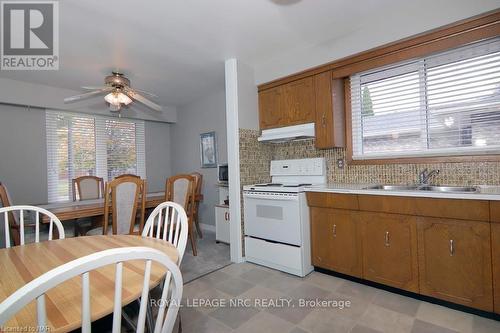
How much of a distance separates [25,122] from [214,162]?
2694 millimetres

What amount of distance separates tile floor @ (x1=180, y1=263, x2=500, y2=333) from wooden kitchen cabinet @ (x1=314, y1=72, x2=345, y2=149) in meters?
1.40

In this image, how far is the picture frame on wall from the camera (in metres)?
4.29

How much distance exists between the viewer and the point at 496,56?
201 cm

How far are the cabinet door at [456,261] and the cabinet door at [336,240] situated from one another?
19.5 inches

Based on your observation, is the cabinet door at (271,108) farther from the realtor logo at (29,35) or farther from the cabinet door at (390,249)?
the realtor logo at (29,35)

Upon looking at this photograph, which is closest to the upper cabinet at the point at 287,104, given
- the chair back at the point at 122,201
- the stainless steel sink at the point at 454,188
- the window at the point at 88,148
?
the stainless steel sink at the point at 454,188

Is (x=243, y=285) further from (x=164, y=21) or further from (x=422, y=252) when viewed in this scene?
(x=164, y=21)

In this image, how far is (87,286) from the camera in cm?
64

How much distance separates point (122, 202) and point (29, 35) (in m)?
1.75

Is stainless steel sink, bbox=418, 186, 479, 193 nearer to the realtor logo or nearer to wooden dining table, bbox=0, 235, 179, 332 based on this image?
wooden dining table, bbox=0, 235, 179, 332

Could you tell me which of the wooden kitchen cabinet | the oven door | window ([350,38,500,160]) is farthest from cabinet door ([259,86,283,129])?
the oven door

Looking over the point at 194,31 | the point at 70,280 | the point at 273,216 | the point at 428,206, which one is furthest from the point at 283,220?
the point at 194,31

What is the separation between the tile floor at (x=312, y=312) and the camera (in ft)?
5.39

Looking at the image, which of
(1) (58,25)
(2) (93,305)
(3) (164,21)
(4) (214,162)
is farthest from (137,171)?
(2) (93,305)
